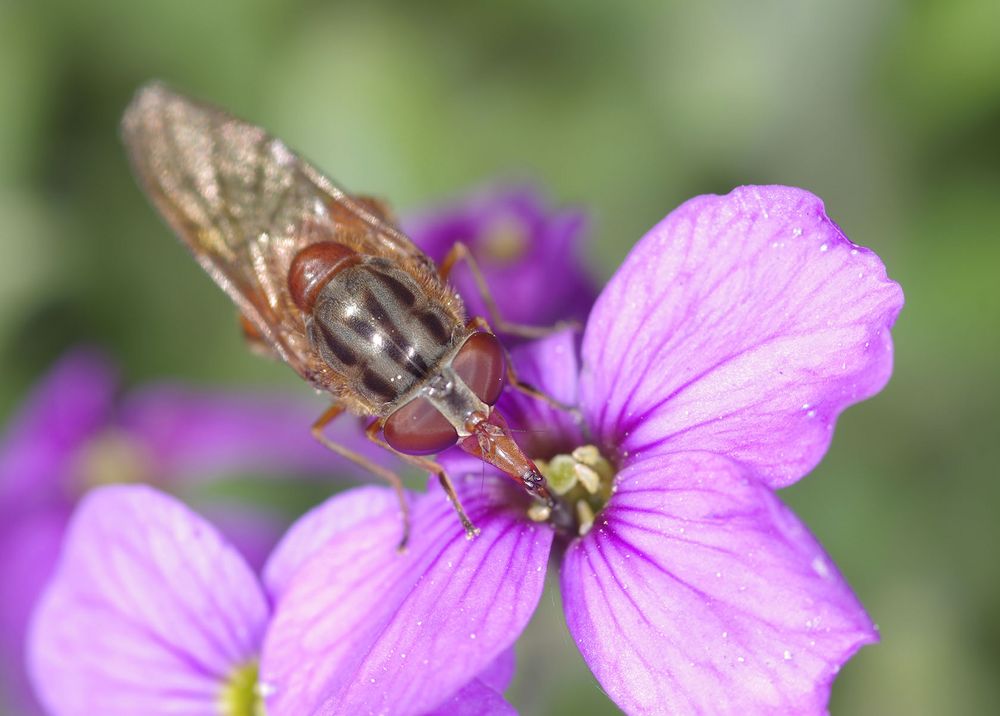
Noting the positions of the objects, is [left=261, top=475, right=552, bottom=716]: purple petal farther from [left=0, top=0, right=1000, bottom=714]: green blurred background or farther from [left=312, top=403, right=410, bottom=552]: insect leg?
[left=0, top=0, right=1000, bottom=714]: green blurred background

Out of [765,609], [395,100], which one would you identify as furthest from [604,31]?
[765,609]

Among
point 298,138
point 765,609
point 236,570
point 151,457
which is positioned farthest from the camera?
point 298,138

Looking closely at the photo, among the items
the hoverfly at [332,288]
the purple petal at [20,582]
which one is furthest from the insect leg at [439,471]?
the purple petal at [20,582]

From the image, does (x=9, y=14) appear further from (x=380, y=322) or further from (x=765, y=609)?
(x=765, y=609)

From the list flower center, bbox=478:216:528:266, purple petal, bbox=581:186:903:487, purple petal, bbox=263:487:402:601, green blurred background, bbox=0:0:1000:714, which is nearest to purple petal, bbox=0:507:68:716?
green blurred background, bbox=0:0:1000:714

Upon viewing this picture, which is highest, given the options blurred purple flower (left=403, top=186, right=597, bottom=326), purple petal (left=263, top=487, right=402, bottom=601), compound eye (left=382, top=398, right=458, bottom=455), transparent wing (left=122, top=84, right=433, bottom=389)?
transparent wing (left=122, top=84, right=433, bottom=389)

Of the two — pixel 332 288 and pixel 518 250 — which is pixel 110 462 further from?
pixel 332 288
